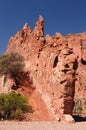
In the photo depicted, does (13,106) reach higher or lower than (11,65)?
lower

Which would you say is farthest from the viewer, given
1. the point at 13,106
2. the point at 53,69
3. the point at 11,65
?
the point at 11,65

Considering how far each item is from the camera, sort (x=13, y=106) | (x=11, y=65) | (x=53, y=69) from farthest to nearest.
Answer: (x=11, y=65) < (x=13, y=106) < (x=53, y=69)

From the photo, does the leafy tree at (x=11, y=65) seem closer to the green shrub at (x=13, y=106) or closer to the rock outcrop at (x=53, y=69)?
the rock outcrop at (x=53, y=69)

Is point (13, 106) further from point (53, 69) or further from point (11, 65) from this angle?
point (11, 65)

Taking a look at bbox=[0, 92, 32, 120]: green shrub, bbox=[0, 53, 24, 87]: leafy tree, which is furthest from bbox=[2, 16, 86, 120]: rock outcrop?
bbox=[0, 92, 32, 120]: green shrub

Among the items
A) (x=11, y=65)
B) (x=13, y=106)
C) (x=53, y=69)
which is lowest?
(x=13, y=106)

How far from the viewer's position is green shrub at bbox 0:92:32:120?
26.0 metres

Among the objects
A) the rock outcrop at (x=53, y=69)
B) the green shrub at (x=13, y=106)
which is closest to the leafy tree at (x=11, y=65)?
the rock outcrop at (x=53, y=69)

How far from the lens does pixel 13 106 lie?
26.6 m

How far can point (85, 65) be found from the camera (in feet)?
271

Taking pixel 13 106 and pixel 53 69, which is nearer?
pixel 53 69

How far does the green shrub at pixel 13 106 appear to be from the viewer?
85.3 feet

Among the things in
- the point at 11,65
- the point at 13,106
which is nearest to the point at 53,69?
Result: the point at 13,106

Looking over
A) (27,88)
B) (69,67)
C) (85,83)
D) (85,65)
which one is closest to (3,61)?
(27,88)
